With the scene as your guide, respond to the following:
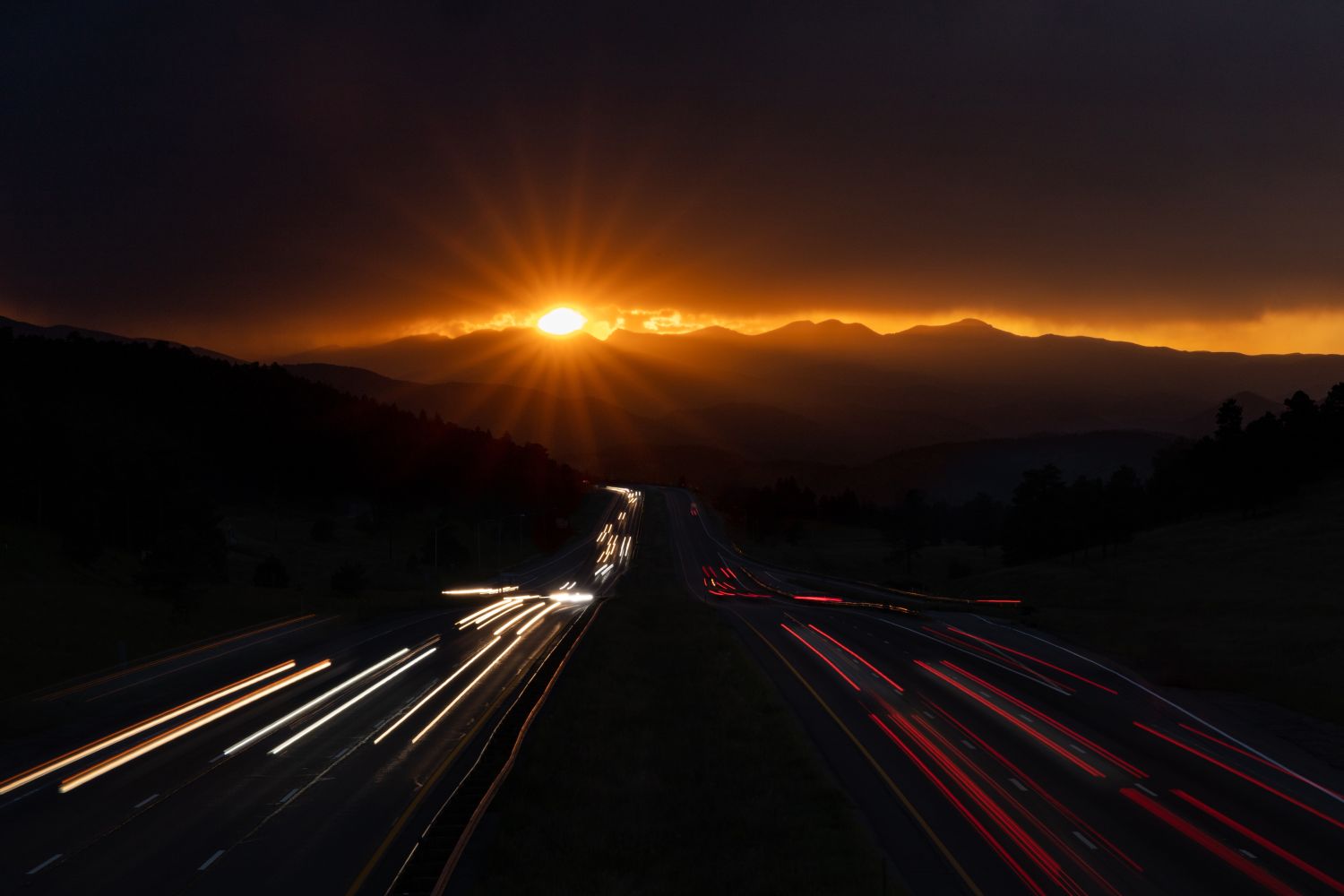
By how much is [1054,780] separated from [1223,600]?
59.9m

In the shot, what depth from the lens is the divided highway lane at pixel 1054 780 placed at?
18.7m

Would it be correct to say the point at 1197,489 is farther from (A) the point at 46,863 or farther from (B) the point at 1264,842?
(A) the point at 46,863

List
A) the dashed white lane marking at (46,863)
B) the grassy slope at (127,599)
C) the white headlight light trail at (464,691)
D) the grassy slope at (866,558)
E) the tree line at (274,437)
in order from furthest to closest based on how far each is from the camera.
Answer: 1. the tree line at (274,437)
2. the grassy slope at (866,558)
3. the grassy slope at (127,599)
4. the white headlight light trail at (464,691)
5. the dashed white lane marking at (46,863)

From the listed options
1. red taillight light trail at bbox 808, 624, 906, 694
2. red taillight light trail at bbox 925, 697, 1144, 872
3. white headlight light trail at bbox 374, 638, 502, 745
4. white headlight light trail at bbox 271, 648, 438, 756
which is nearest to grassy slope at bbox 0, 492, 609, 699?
white headlight light trail at bbox 271, 648, 438, 756

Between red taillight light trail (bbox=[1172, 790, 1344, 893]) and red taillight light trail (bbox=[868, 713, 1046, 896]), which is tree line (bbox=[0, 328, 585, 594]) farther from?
red taillight light trail (bbox=[1172, 790, 1344, 893])

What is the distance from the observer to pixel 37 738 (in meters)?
29.0

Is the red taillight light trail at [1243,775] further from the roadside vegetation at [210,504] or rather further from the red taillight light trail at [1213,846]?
the roadside vegetation at [210,504]

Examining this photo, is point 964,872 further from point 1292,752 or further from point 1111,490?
point 1111,490

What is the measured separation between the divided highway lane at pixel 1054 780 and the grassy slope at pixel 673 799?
1430 mm

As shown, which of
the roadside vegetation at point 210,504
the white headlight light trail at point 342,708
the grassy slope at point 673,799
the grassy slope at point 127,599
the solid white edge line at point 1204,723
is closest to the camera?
the grassy slope at point 673,799

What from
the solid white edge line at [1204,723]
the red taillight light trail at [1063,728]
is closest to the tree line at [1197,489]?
the solid white edge line at [1204,723]

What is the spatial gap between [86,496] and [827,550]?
367 ft

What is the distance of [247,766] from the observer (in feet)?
85.5

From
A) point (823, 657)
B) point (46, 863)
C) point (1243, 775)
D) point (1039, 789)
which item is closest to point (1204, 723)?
point (1243, 775)
